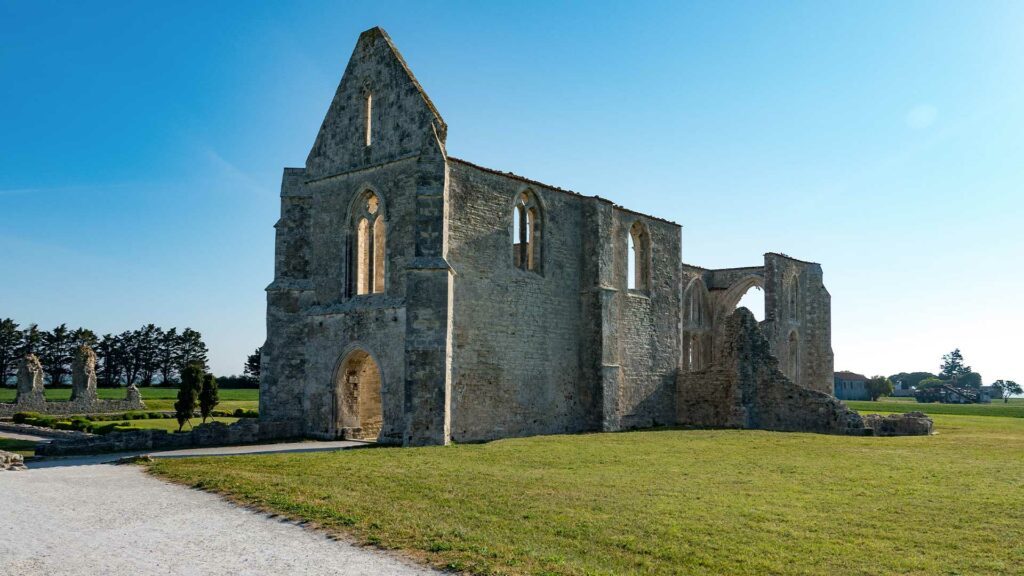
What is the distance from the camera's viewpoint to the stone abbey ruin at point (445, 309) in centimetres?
1891

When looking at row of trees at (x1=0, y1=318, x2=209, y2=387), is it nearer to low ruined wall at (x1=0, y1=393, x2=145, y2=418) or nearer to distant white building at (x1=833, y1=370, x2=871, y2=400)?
low ruined wall at (x1=0, y1=393, x2=145, y2=418)

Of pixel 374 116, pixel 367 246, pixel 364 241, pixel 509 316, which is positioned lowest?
pixel 509 316

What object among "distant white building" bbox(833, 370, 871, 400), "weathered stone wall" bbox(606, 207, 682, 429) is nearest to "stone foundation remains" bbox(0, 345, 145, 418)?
"weathered stone wall" bbox(606, 207, 682, 429)

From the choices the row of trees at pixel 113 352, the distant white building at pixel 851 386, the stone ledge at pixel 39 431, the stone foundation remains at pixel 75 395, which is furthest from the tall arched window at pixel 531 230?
the distant white building at pixel 851 386

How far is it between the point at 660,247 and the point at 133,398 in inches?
1123

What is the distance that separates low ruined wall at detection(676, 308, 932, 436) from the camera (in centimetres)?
2328

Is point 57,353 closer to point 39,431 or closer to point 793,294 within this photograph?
point 39,431

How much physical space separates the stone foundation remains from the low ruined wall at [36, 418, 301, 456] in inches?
837

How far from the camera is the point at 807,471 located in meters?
13.3

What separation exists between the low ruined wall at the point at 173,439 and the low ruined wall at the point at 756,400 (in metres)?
13.8

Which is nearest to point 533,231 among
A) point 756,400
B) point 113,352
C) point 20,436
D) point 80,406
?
point 756,400

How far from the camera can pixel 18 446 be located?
19797 millimetres

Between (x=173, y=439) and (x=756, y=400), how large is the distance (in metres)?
17.9

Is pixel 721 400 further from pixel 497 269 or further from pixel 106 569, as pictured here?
pixel 106 569
